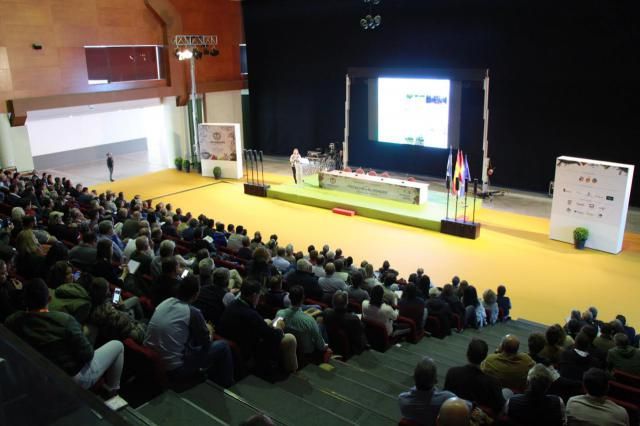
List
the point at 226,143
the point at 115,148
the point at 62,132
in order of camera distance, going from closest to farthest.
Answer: the point at 226,143 → the point at 62,132 → the point at 115,148

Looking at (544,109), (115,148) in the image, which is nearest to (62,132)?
(115,148)

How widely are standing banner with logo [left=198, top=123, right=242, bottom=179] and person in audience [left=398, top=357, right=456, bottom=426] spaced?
15.5m

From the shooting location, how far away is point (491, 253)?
11500mm

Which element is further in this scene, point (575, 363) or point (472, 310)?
point (472, 310)

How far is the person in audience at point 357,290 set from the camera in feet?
21.4

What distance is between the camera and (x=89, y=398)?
1.77 metres

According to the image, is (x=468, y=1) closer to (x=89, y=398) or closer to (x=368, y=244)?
(x=368, y=244)

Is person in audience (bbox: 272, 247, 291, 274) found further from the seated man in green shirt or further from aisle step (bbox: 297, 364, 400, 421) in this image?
aisle step (bbox: 297, 364, 400, 421)

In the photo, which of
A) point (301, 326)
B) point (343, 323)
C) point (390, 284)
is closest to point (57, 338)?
point (301, 326)

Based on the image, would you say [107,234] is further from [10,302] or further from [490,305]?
[490,305]

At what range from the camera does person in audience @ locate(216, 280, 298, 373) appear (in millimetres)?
4375

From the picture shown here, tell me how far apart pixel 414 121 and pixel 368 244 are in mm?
5864

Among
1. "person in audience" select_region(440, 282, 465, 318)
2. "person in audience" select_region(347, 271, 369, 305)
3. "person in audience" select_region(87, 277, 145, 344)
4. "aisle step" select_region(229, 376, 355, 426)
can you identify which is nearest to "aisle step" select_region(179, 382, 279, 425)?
"aisle step" select_region(229, 376, 355, 426)

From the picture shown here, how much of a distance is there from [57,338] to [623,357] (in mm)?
4839
